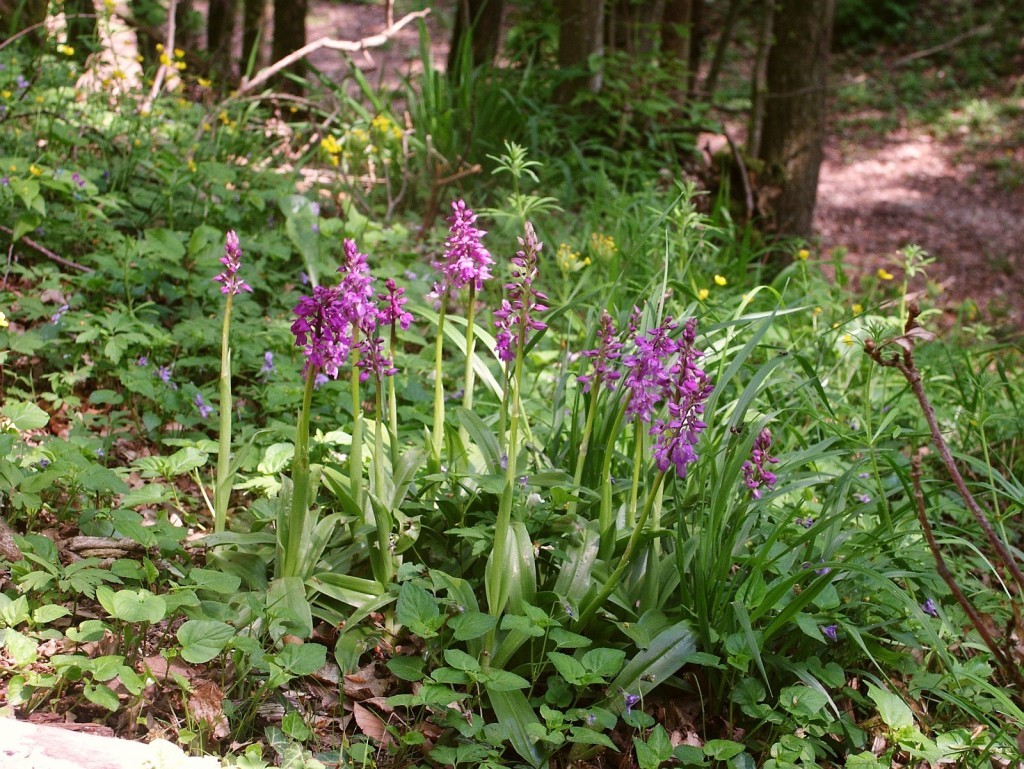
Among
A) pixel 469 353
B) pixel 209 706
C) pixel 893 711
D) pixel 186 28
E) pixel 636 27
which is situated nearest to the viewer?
pixel 209 706

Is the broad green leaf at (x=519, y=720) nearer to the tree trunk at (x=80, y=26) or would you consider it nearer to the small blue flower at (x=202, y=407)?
the small blue flower at (x=202, y=407)

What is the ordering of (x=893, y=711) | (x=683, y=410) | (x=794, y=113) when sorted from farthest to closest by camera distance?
(x=794, y=113), (x=893, y=711), (x=683, y=410)

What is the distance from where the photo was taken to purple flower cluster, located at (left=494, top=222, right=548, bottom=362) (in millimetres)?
2004

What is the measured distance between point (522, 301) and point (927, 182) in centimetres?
1065

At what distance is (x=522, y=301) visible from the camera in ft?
6.73

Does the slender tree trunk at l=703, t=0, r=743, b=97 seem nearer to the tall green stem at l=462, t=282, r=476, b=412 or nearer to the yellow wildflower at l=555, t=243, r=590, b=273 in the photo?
the yellow wildflower at l=555, t=243, r=590, b=273

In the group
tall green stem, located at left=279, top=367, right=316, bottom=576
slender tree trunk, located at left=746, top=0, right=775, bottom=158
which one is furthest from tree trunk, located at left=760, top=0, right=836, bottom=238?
tall green stem, located at left=279, top=367, right=316, bottom=576

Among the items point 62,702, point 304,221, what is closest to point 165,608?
point 62,702

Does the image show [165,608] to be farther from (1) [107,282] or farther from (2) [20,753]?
(1) [107,282]

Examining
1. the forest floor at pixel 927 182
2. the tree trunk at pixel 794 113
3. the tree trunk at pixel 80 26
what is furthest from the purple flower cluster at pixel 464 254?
the tree trunk at pixel 80 26

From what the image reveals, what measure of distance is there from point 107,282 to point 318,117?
3704mm

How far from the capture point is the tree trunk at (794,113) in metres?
6.16

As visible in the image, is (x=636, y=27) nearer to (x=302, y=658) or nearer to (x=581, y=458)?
(x=581, y=458)

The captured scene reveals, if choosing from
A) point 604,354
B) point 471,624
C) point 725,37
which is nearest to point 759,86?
point 725,37
